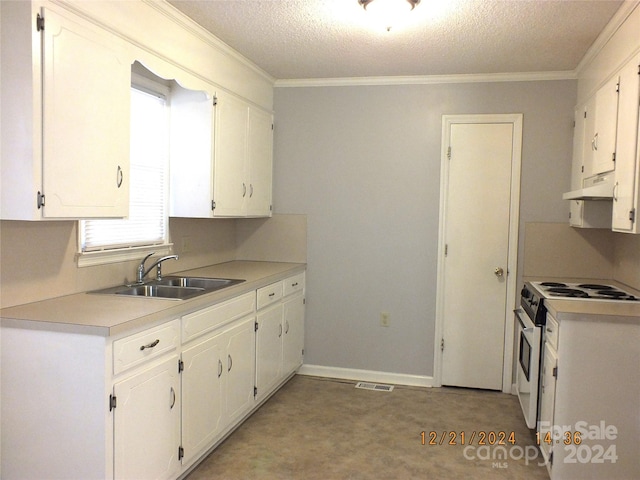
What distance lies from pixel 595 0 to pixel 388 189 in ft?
6.57

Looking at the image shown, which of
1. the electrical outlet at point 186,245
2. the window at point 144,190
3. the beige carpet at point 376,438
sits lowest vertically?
the beige carpet at point 376,438

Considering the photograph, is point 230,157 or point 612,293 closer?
point 612,293

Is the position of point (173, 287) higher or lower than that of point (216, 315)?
higher

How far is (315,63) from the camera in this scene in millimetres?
3840

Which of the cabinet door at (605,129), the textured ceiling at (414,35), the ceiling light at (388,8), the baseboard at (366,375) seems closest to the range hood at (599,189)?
the cabinet door at (605,129)

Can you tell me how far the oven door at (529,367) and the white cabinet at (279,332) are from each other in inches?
66.0

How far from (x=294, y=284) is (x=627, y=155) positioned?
8.08ft

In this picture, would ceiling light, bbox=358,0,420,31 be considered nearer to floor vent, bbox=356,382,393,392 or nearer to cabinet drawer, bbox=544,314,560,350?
cabinet drawer, bbox=544,314,560,350

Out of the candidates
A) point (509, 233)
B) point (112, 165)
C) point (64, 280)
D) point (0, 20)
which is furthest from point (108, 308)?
point (509, 233)

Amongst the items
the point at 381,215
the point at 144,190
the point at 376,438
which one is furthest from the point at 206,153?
the point at 376,438

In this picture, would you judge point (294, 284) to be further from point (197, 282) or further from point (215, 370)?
point (215, 370)

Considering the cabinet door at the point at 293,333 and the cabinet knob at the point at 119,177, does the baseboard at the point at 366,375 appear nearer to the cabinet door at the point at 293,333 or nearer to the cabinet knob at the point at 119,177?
the cabinet door at the point at 293,333

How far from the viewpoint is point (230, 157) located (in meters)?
3.62

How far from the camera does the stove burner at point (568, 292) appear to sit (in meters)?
2.99
